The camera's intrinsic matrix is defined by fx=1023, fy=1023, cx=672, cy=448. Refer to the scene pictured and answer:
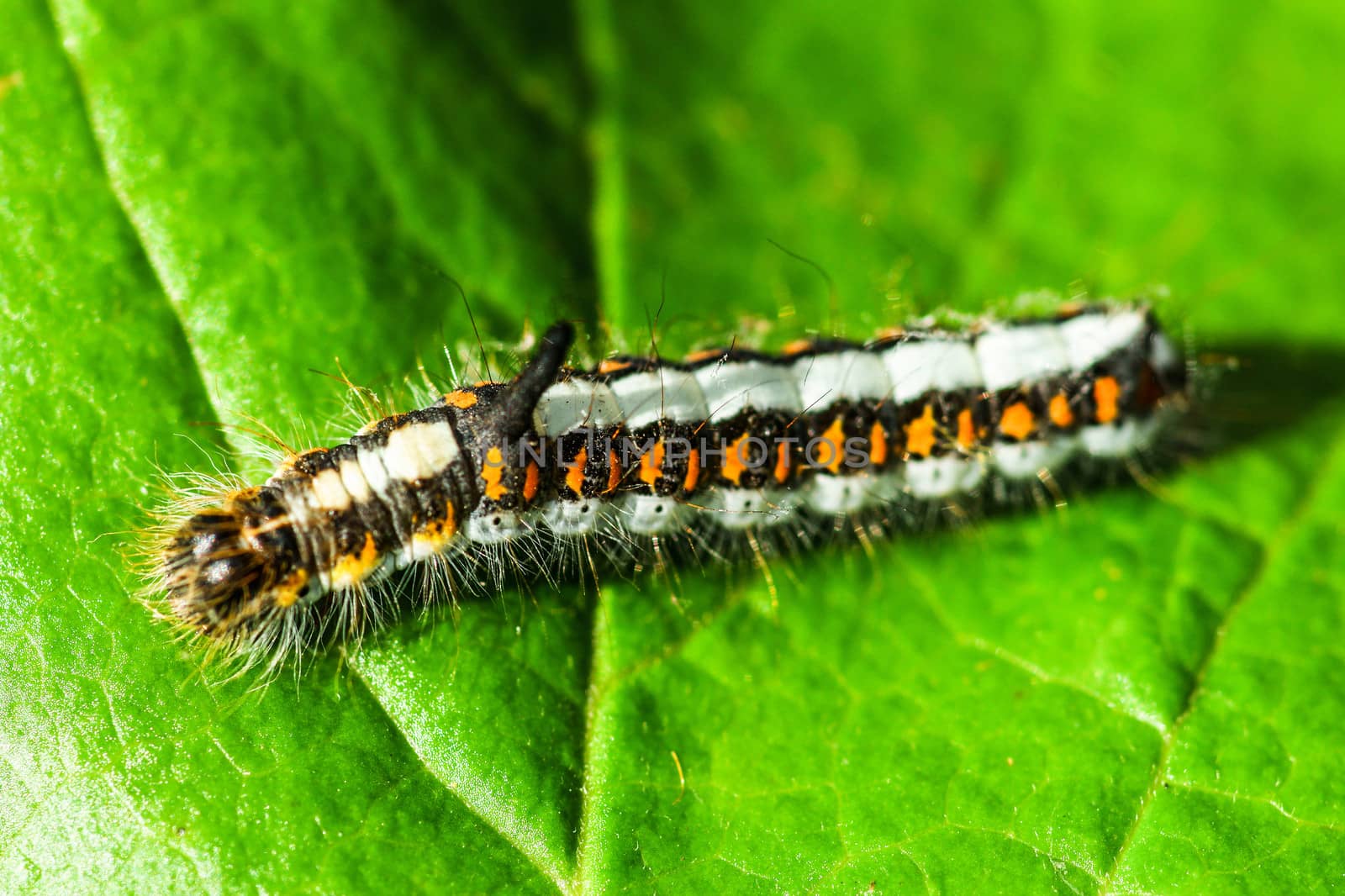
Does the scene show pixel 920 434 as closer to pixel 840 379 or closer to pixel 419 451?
pixel 840 379

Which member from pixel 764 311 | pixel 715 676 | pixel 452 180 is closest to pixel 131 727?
pixel 715 676

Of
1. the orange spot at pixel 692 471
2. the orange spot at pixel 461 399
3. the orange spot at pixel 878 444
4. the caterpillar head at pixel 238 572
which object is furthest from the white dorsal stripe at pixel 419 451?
the orange spot at pixel 878 444

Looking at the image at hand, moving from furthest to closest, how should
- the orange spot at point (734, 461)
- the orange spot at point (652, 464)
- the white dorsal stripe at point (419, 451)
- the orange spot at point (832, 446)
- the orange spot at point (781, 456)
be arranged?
the orange spot at point (832, 446) → the orange spot at point (781, 456) → the orange spot at point (734, 461) → the orange spot at point (652, 464) → the white dorsal stripe at point (419, 451)

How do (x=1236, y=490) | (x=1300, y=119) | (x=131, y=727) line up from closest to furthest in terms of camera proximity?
1. (x=131, y=727)
2. (x=1236, y=490)
3. (x=1300, y=119)

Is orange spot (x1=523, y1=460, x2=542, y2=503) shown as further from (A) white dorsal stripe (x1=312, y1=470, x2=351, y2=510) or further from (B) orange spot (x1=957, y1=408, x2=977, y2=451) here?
(B) orange spot (x1=957, y1=408, x2=977, y2=451)

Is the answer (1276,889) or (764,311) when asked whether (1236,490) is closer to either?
(1276,889)

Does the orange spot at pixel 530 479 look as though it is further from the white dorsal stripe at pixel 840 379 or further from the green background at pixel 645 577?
the white dorsal stripe at pixel 840 379

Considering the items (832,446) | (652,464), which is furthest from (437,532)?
(832,446)
